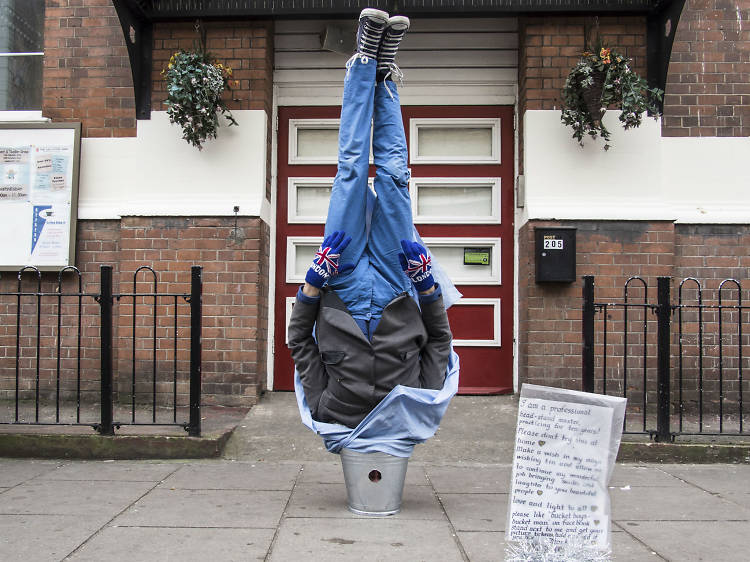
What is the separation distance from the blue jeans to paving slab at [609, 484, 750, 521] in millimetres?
1904

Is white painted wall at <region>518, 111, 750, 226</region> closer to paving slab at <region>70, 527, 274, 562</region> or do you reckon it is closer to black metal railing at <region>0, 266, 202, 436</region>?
black metal railing at <region>0, 266, 202, 436</region>

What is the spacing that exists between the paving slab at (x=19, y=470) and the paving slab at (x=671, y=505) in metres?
3.84

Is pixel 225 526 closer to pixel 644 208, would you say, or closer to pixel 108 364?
pixel 108 364

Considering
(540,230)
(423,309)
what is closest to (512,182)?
(540,230)

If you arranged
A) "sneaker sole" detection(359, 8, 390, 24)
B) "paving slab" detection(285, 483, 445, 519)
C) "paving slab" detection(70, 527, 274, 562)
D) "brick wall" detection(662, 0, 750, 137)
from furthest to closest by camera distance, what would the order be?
"brick wall" detection(662, 0, 750, 137) < "paving slab" detection(285, 483, 445, 519) < "sneaker sole" detection(359, 8, 390, 24) < "paving slab" detection(70, 527, 274, 562)

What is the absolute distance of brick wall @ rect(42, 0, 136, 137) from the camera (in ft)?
22.5

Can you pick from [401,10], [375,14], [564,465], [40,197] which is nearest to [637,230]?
[401,10]

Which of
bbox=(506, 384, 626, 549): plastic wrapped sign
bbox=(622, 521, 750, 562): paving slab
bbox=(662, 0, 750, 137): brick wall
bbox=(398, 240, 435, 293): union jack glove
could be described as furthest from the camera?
bbox=(662, 0, 750, 137): brick wall

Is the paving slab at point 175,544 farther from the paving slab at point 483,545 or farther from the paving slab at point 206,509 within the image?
the paving slab at point 483,545

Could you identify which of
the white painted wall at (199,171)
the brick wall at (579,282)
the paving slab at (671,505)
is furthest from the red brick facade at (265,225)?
the paving slab at (671,505)

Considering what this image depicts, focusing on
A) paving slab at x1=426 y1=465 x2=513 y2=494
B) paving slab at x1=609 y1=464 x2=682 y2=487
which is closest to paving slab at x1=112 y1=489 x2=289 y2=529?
paving slab at x1=426 y1=465 x2=513 y2=494

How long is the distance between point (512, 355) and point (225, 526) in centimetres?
375

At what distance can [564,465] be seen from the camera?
2961mm

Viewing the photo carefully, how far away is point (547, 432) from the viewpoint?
3.00 m
